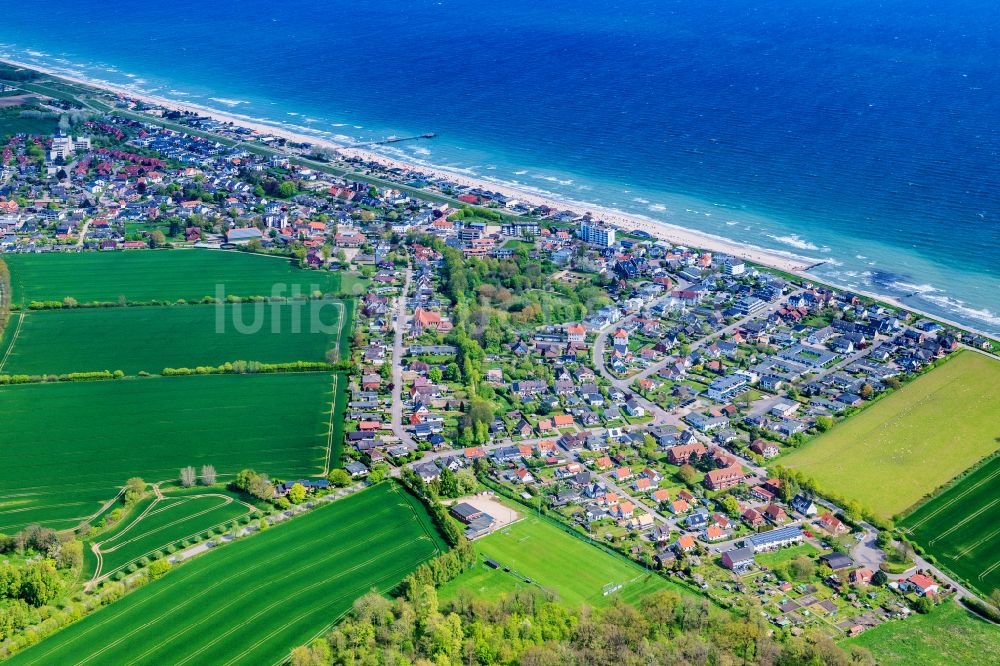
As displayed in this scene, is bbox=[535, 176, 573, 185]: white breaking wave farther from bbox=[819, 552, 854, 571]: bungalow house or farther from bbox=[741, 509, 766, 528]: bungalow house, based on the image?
bbox=[819, 552, 854, 571]: bungalow house

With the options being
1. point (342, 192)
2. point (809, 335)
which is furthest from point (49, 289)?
point (809, 335)

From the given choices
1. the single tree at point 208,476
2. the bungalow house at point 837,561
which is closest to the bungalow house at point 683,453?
the bungalow house at point 837,561

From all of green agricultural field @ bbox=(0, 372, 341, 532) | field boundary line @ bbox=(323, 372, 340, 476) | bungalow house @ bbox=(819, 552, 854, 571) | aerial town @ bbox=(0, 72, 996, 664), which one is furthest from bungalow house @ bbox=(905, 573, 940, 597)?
green agricultural field @ bbox=(0, 372, 341, 532)

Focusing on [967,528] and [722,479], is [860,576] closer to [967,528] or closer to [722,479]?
[967,528]

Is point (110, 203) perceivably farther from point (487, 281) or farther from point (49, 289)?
point (487, 281)

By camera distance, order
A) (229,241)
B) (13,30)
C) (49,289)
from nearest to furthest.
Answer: (49,289), (229,241), (13,30)
